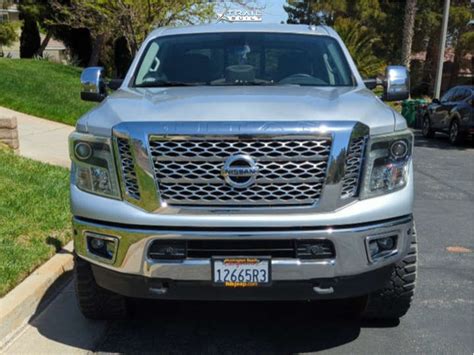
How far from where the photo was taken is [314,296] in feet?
11.7

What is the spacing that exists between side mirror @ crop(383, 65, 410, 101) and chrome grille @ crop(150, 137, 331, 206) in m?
1.97

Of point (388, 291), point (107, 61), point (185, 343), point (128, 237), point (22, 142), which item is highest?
point (128, 237)

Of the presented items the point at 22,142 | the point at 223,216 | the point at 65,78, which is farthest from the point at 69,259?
the point at 65,78

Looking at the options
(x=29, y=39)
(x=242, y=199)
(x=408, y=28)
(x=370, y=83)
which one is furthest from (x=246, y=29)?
(x=29, y=39)

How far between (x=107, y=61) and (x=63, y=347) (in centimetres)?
3510

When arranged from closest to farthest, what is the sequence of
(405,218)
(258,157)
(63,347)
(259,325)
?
(258,157), (405,218), (63,347), (259,325)

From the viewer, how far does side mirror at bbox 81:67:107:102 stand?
17.1 feet

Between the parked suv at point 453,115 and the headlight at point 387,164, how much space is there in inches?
506

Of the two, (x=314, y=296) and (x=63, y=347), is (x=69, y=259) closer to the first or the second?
(x=63, y=347)

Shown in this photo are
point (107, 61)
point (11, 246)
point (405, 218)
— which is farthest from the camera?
point (107, 61)

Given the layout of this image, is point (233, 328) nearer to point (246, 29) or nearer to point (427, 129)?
point (246, 29)

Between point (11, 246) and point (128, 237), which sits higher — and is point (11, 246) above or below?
below

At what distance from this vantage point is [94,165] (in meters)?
3.63

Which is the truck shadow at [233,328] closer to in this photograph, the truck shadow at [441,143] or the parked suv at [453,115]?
the parked suv at [453,115]
